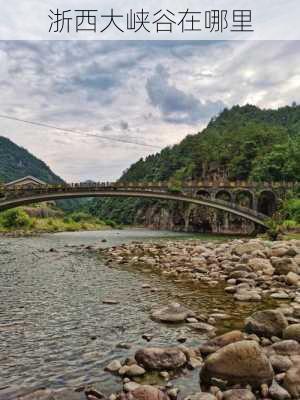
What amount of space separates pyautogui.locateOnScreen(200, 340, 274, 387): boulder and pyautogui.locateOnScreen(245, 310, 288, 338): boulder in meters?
2.43

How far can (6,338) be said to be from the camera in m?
10.5

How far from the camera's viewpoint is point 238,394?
7020 mm

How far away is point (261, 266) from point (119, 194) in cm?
4463

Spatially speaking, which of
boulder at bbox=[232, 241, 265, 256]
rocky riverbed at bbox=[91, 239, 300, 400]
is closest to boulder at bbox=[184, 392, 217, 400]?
rocky riverbed at bbox=[91, 239, 300, 400]

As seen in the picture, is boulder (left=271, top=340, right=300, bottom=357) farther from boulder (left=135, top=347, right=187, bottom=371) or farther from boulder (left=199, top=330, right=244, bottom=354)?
boulder (left=135, top=347, right=187, bottom=371)

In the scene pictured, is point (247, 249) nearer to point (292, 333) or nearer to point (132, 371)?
point (292, 333)

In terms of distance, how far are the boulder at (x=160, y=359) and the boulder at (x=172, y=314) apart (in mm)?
3288

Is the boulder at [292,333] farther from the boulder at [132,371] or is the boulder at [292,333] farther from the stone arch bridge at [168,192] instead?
the stone arch bridge at [168,192]

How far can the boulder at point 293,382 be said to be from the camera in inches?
280

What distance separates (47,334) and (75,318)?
1703mm

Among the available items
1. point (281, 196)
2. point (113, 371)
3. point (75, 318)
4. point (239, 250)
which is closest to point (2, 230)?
point (281, 196)

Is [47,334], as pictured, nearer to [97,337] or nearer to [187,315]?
[97,337]

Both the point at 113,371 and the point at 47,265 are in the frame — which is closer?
the point at 113,371

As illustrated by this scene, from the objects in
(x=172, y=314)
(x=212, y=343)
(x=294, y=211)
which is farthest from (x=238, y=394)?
(x=294, y=211)
